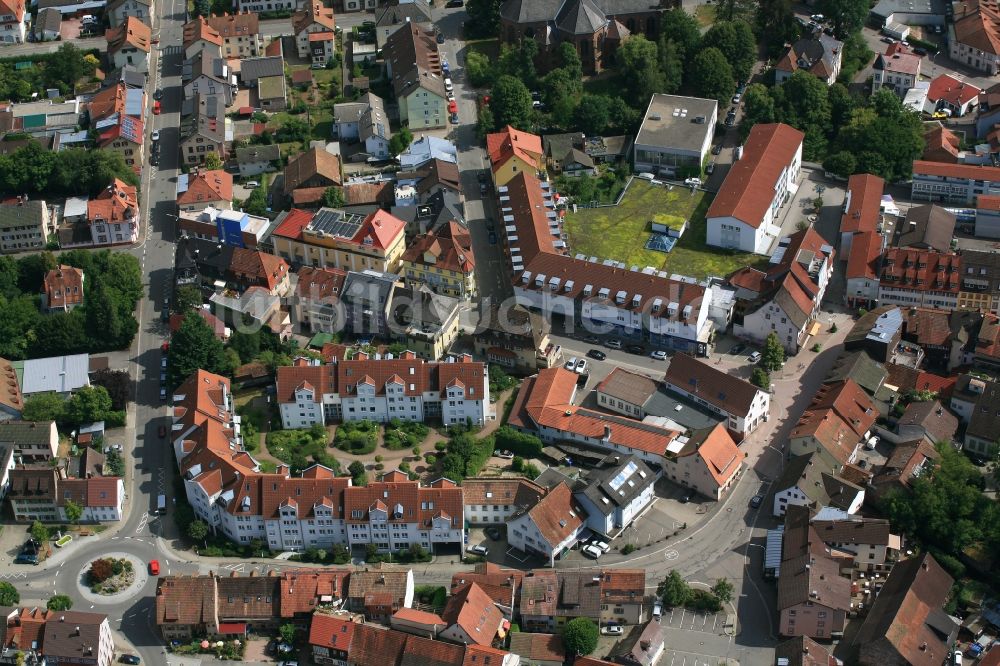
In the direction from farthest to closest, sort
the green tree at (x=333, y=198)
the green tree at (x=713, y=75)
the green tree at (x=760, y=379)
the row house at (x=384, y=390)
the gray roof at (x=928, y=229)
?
the green tree at (x=713, y=75) < the green tree at (x=333, y=198) < the gray roof at (x=928, y=229) < the green tree at (x=760, y=379) < the row house at (x=384, y=390)

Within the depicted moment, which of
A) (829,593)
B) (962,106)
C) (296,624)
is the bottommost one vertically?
(296,624)

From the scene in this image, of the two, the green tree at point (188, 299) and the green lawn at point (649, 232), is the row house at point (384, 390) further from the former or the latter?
the green lawn at point (649, 232)

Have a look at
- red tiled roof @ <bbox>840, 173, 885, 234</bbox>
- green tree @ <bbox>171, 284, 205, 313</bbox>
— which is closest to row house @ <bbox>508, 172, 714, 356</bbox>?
red tiled roof @ <bbox>840, 173, 885, 234</bbox>

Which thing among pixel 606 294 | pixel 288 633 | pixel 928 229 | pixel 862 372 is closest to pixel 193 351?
pixel 288 633

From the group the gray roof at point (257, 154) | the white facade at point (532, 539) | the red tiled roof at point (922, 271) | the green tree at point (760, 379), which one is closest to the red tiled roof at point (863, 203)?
the red tiled roof at point (922, 271)

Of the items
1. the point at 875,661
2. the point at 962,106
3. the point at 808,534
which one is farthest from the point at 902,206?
the point at 875,661

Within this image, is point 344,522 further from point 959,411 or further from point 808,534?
point 959,411

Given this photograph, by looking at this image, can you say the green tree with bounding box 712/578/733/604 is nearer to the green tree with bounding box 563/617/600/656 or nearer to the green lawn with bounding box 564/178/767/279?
the green tree with bounding box 563/617/600/656
